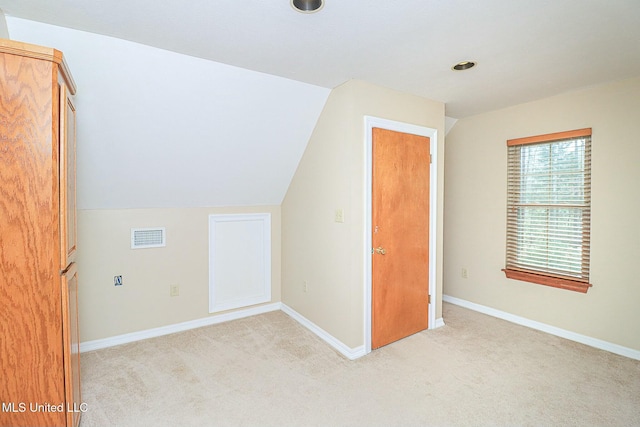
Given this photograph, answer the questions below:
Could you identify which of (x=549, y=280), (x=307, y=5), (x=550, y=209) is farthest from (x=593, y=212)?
(x=307, y=5)

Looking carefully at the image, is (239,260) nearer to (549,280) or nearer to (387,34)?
(387,34)

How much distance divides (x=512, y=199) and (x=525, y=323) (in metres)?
1.30

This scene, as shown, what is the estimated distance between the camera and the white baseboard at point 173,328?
2.86 meters

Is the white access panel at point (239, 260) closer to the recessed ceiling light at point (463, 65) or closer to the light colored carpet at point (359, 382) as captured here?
the light colored carpet at point (359, 382)

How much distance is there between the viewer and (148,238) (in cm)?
312

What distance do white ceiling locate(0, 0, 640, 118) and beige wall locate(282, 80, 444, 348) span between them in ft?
0.87

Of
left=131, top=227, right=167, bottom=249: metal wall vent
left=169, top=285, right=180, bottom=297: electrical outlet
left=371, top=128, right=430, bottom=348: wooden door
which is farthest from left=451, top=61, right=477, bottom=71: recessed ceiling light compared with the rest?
left=169, top=285, right=180, bottom=297: electrical outlet

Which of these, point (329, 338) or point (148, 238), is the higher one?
point (148, 238)

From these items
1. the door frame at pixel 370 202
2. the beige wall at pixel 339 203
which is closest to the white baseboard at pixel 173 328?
the beige wall at pixel 339 203

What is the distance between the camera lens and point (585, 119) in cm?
293

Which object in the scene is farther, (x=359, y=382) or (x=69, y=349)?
(x=359, y=382)

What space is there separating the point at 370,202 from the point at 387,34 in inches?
50.6

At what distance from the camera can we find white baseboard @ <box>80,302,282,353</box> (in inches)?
113

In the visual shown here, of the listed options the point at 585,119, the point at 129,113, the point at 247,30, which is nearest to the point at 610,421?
the point at 585,119
